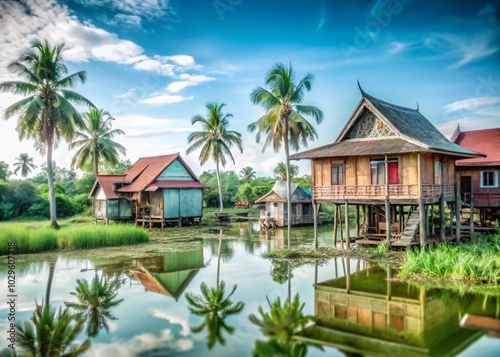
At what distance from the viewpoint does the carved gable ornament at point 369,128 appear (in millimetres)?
17938

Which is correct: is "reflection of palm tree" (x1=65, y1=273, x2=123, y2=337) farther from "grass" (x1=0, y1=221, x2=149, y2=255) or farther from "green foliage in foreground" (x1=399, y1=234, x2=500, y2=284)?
"green foliage in foreground" (x1=399, y1=234, x2=500, y2=284)

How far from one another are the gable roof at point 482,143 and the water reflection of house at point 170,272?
1360cm

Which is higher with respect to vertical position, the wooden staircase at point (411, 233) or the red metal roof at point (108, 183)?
the red metal roof at point (108, 183)

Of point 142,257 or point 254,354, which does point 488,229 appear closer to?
point 142,257

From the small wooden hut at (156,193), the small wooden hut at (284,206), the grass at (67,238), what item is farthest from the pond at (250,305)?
the small wooden hut at (284,206)

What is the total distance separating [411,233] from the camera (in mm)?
16672

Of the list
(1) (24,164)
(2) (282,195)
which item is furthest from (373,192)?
(1) (24,164)

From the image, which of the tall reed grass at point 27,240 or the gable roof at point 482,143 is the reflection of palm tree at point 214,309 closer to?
the tall reed grass at point 27,240

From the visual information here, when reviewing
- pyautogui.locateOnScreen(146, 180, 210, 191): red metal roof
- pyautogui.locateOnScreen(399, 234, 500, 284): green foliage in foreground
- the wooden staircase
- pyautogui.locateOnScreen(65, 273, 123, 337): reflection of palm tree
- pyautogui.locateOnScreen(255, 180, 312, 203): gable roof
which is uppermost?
pyautogui.locateOnScreen(146, 180, 210, 191): red metal roof

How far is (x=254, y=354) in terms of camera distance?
23.4 feet

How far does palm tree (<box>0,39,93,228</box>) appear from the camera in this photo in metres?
22.8

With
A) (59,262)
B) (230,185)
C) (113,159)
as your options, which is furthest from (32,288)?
(230,185)

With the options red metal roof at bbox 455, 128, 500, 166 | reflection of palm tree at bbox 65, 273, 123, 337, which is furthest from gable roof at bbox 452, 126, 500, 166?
reflection of palm tree at bbox 65, 273, 123, 337

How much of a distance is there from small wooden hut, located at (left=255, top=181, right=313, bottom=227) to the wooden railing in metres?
11.2
